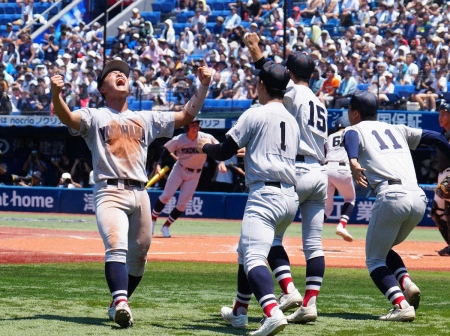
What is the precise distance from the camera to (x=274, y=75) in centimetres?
655

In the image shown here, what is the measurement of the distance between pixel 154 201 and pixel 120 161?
15.9 meters

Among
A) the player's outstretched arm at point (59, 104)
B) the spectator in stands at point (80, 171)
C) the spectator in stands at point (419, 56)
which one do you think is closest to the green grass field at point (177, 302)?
the player's outstretched arm at point (59, 104)

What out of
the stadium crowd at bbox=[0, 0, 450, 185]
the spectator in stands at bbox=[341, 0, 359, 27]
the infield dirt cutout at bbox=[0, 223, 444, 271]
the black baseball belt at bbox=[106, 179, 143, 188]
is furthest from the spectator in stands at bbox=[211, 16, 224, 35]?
the black baseball belt at bbox=[106, 179, 143, 188]

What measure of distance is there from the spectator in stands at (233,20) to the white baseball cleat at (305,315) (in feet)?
65.4

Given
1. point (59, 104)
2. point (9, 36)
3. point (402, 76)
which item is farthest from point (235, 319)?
point (9, 36)

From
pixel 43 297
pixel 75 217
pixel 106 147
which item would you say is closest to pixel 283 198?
pixel 106 147

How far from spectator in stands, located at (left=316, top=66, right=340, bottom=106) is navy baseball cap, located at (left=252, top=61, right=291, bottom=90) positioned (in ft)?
47.0

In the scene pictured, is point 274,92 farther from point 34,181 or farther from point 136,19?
point 136,19

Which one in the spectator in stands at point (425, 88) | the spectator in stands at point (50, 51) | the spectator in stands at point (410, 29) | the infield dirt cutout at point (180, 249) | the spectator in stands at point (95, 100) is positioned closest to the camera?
the infield dirt cutout at point (180, 249)

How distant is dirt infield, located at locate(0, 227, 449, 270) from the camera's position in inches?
478

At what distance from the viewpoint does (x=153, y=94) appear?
23.0 m

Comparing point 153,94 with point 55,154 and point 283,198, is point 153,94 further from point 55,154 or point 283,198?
point 283,198

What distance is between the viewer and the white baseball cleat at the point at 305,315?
22.2ft

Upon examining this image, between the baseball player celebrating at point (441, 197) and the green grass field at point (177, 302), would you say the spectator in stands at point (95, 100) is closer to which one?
the baseball player celebrating at point (441, 197)
